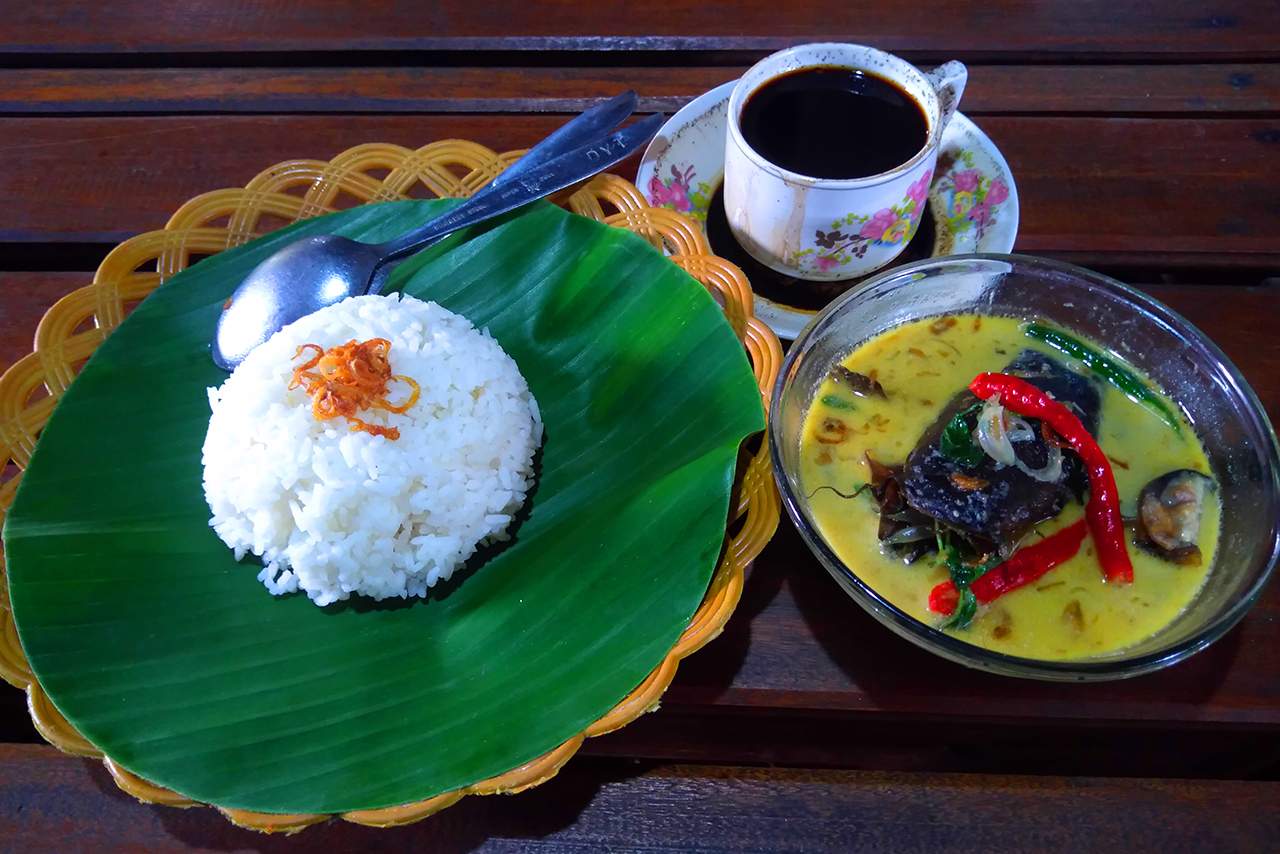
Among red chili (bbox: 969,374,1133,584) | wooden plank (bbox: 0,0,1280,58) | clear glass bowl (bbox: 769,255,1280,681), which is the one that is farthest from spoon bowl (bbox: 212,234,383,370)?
red chili (bbox: 969,374,1133,584)

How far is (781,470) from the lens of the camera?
68.8 inches

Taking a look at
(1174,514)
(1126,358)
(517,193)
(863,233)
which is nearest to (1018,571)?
(1174,514)

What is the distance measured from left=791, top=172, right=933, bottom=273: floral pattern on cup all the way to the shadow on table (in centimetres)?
131

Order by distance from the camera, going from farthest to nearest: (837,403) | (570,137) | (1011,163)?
(1011,163) < (570,137) < (837,403)

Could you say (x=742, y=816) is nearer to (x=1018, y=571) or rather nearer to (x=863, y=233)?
(x=1018, y=571)

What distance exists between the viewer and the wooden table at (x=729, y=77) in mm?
1717

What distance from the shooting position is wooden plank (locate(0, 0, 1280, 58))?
116 inches

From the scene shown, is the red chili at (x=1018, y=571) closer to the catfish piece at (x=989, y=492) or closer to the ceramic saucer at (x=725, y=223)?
the catfish piece at (x=989, y=492)

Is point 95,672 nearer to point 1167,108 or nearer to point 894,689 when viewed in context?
point 894,689

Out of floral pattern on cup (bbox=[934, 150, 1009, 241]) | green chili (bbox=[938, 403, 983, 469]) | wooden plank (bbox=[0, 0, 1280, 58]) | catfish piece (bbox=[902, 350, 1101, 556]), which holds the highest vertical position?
wooden plank (bbox=[0, 0, 1280, 58])

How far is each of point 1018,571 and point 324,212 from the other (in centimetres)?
192

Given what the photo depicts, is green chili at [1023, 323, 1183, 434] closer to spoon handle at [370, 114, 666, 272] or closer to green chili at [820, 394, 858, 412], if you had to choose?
green chili at [820, 394, 858, 412]

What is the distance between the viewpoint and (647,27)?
3.06 meters

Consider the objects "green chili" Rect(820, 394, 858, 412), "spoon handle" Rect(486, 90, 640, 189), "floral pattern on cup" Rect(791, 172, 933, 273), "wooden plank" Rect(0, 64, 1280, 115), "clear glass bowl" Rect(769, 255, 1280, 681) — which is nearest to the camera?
"clear glass bowl" Rect(769, 255, 1280, 681)
